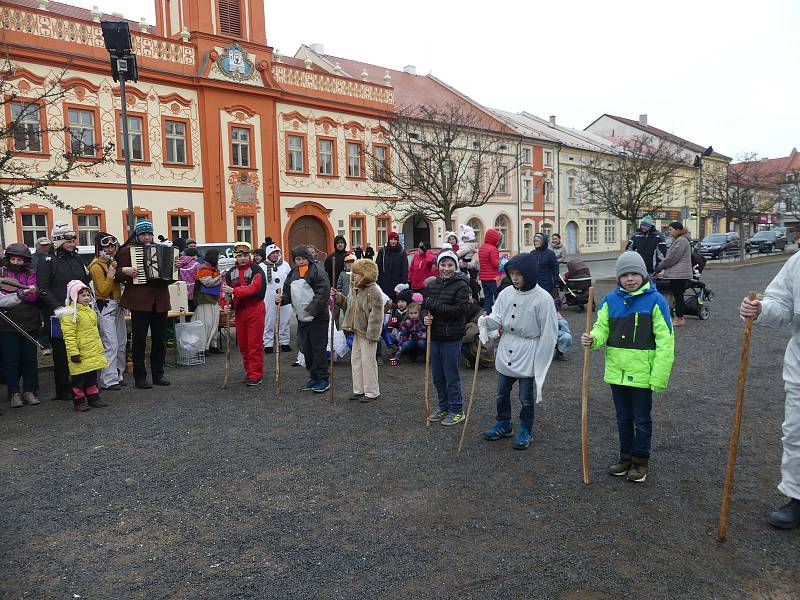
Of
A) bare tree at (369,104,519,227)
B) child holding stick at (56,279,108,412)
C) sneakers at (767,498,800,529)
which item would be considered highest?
bare tree at (369,104,519,227)

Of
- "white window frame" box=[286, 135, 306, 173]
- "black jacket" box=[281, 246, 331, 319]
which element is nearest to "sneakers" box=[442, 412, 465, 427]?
"black jacket" box=[281, 246, 331, 319]

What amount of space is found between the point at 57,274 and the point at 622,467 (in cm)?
693

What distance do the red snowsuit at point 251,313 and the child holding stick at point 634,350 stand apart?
490 centimetres

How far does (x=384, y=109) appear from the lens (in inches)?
1232

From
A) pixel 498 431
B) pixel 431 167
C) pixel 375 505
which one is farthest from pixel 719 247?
pixel 375 505

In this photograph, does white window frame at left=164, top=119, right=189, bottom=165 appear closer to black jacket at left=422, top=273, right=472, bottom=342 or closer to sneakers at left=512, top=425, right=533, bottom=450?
black jacket at left=422, top=273, right=472, bottom=342

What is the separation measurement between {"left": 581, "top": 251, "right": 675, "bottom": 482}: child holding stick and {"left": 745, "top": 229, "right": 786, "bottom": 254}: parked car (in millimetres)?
42793

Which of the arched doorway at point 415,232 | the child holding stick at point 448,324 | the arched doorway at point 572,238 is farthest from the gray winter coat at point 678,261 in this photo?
the arched doorway at point 572,238

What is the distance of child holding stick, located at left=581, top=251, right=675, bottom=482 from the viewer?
452 centimetres

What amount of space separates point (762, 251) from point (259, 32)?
36298mm

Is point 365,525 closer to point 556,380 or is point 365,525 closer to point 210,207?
point 556,380

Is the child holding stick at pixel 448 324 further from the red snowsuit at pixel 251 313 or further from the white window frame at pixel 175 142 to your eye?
the white window frame at pixel 175 142

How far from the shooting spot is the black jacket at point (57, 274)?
7531 mm

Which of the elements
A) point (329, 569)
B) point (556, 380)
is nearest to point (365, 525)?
point (329, 569)
